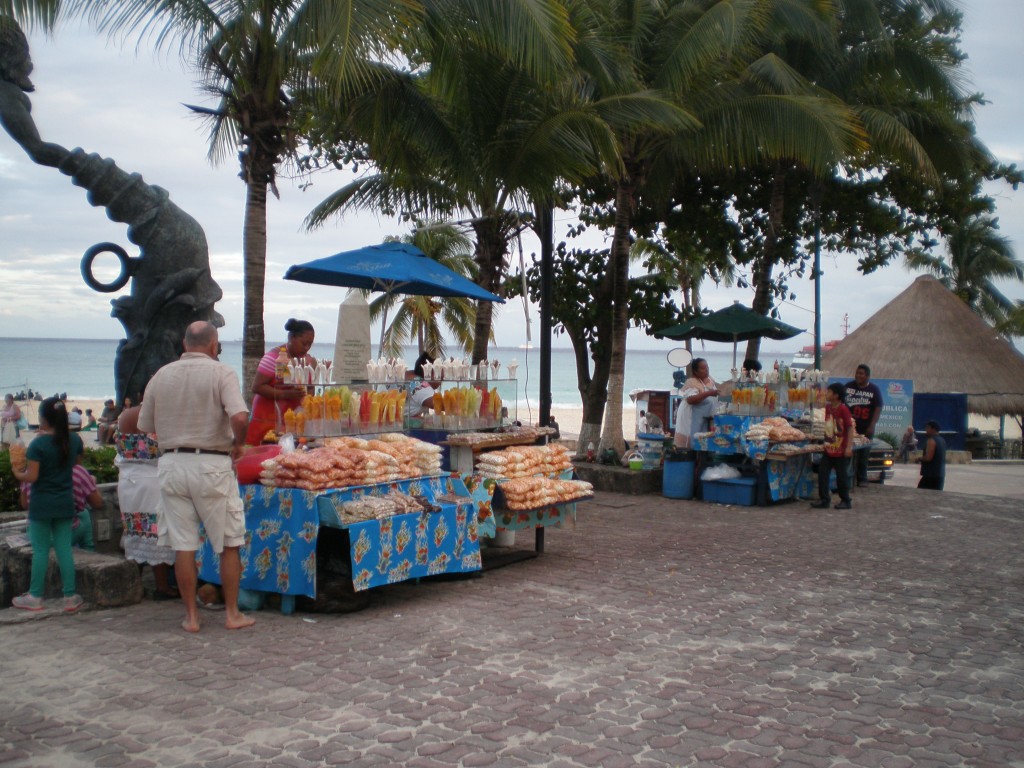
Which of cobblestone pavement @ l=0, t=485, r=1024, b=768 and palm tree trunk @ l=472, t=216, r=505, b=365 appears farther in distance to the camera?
palm tree trunk @ l=472, t=216, r=505, b=365

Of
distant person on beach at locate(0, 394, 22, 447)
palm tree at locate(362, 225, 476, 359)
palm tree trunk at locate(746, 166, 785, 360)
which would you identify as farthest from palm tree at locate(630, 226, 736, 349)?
distant person on beach at locate(0, 394, 22, 447)

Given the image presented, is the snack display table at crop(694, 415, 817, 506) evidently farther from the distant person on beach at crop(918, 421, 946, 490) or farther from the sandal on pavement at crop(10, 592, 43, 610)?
the sandal on pavement at crop(10, 592, 43, 610)

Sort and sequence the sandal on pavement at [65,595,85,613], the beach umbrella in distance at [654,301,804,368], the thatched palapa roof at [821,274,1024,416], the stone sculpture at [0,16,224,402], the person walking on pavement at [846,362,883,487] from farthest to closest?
the thatched palapa roof at [821,274,1024,416] → the beach umbrella in distance at [654,301,804,368] → the person walking on pavement at [846,362,883,487] → the stone sculpture at [0,16,224,402] → the sandal on pavement at [65,595,85,613]

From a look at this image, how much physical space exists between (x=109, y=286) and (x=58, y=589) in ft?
14.4

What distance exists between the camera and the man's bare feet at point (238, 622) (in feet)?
20.6

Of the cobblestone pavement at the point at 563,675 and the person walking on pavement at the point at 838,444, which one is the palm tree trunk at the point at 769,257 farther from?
the cobblestone pavement at the point at 563,675

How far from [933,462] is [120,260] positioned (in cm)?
1200

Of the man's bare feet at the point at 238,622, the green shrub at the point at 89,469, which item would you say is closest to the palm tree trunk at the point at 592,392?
the green shrub at the point at 89,469

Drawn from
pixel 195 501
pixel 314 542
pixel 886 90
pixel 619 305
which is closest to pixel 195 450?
pixel 195 501

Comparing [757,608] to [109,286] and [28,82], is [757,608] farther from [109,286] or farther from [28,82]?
[28,82]

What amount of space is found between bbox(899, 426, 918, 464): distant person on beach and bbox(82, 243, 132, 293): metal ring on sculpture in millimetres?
19172

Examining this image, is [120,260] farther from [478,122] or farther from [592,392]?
[592,392]

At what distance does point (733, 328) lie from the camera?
15.7 meters

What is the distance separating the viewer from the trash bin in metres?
13.3
